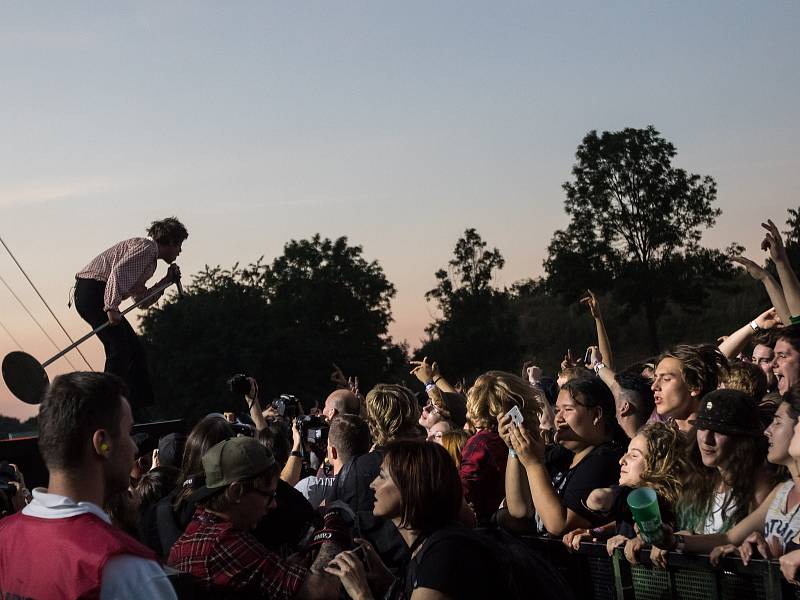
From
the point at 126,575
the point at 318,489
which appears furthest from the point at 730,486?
the point at 126,575

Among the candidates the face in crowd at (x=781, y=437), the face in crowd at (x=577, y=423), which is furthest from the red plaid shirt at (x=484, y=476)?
the face in crowd at (x=781, y=437)

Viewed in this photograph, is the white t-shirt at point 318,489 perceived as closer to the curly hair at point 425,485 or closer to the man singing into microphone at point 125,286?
the curly hair at point 425,485

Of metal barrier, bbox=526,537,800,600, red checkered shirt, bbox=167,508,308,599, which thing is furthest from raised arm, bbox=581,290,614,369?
red checkered shirt, bbox=167,508,308,599

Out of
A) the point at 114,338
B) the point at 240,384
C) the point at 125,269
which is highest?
the point at 125,269

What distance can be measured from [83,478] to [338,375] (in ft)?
23.9

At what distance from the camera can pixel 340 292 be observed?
206 ft

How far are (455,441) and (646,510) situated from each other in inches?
90.7

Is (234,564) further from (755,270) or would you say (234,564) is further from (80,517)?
(755,270)

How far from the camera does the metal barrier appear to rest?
348 centimetres

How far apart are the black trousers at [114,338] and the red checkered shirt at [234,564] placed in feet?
20.1

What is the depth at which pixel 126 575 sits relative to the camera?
2.56 metres

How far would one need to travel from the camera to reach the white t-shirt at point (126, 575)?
2.55 m

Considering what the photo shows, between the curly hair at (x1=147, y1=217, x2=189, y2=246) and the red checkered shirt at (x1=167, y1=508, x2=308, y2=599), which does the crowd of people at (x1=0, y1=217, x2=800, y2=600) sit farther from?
the curly hair at (x1=147, y1=217, x2=189, y2=246)

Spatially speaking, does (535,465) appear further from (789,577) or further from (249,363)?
(249,363)
